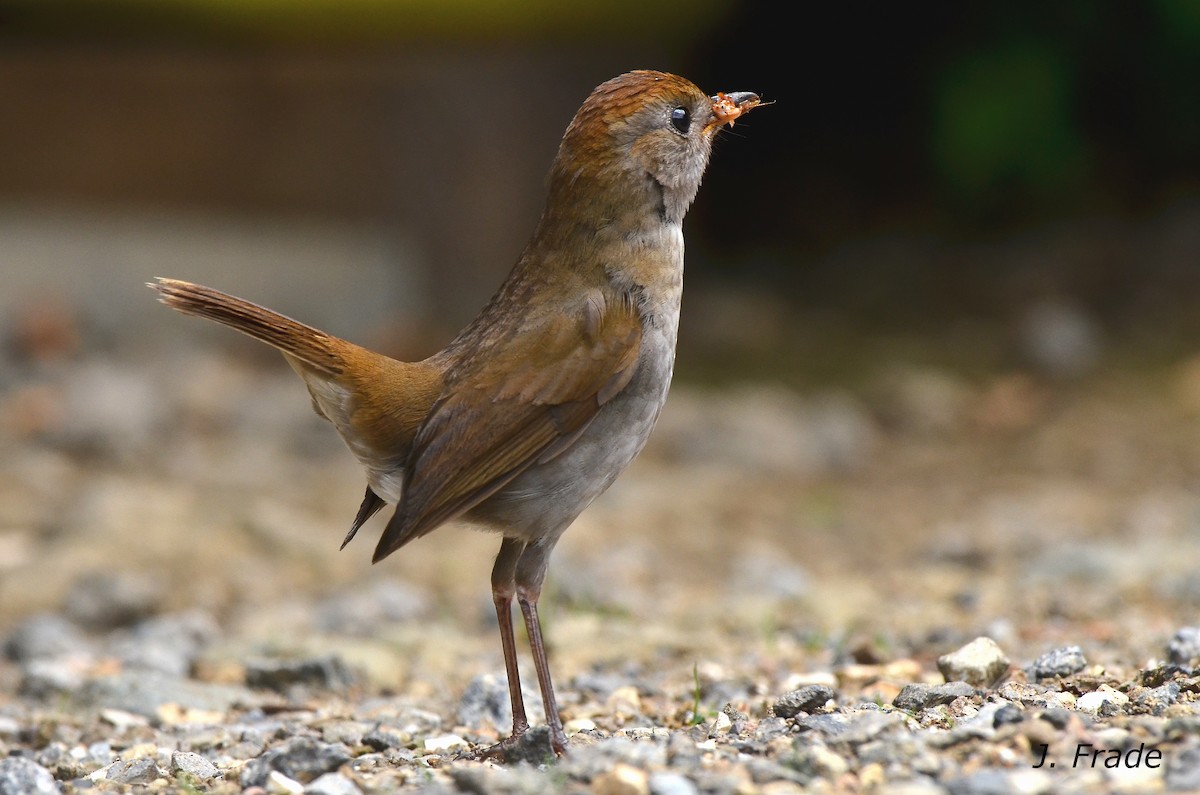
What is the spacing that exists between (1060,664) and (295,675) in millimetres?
2346

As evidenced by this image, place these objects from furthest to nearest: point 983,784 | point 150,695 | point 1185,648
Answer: point 150,695, point 1185,648, point 983,784

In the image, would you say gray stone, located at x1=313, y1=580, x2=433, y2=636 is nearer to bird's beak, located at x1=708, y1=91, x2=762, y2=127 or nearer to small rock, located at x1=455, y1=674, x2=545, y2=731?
small rock, located at x1=455, y1=674, x2=545, y2=731

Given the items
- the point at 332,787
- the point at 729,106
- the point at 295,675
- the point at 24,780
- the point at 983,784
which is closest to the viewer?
the point at 983,784

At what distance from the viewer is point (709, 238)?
40.3 ft

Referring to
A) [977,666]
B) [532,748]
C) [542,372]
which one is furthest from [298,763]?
[977,666]

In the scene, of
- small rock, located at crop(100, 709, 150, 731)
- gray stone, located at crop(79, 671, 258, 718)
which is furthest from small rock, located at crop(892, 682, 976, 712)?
small rock, located at crop(100, 709, 150, 731)

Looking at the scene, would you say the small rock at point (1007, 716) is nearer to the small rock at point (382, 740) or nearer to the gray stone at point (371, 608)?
the small rock at point (382, 740)

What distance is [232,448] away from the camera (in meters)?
8.12

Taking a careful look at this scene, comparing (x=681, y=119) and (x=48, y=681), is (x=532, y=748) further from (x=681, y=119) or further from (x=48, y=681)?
(x=48, y=681)

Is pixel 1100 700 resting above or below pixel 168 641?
below

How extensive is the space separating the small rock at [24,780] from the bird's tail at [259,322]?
1.16 m

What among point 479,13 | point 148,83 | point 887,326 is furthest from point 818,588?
point 148,83

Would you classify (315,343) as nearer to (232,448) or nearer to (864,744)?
(864,744)

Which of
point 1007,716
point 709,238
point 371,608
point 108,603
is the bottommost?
point 1007,716
